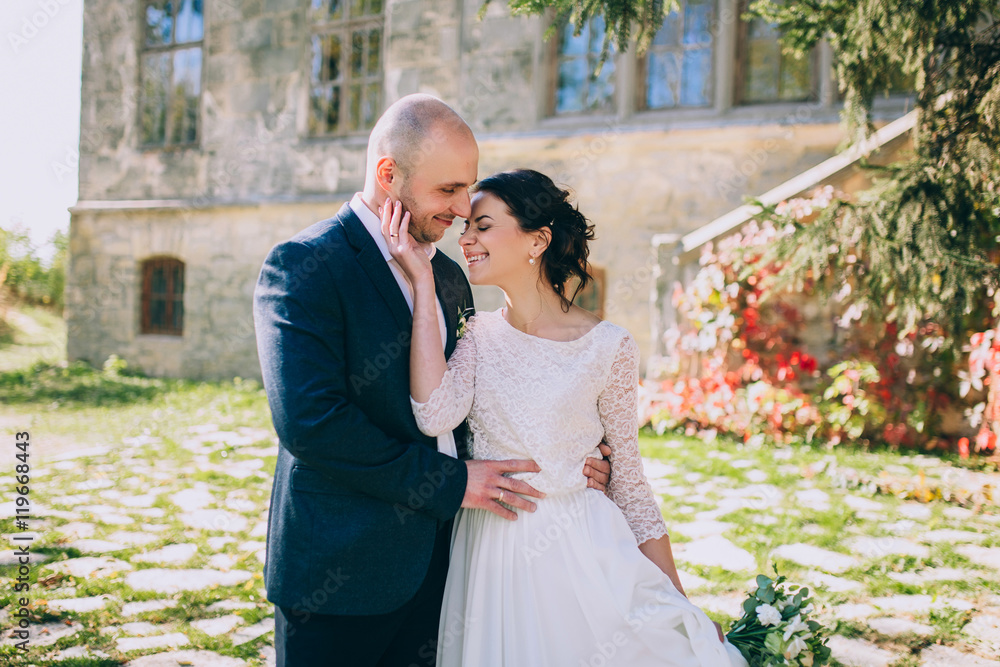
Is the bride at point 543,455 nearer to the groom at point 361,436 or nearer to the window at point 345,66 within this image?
the groom at point 361,436

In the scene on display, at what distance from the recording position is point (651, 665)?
1977mm

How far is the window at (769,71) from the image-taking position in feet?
26.4

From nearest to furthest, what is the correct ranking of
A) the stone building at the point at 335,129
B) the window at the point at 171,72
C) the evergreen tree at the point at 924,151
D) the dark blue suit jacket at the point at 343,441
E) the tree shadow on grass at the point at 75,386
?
the dark blue suit jacket at the point at 343,441, the evergreen tree at the point at 924,151, the stone building at the point at 335,129, the tree shadow on grass at the point at 75,386, the window at the point at 171,72

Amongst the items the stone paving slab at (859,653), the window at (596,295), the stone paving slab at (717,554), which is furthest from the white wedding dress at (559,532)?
the window at (596,295)

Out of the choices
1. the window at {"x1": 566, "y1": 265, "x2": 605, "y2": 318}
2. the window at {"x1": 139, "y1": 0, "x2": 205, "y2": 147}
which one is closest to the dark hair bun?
the window at {"x1": 566, "y1": 265, "x2": 605, "y2": 318}

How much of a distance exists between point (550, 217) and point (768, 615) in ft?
4.61

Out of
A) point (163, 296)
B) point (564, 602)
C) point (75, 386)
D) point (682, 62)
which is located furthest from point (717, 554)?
point (163, 296)

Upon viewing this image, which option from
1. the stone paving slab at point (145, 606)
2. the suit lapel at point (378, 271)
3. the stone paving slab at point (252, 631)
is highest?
the suit lapel at point (378, 271)

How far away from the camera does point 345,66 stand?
34.6ft

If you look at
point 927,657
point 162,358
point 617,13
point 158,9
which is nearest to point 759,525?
point 927,657

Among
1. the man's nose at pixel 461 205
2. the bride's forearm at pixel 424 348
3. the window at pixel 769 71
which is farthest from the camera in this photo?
the window at pixel 769 71

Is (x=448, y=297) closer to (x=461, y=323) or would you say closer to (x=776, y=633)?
(x=461, y=323)

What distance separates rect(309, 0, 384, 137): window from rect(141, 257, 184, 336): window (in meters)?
3.35

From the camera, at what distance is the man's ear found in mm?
2055
